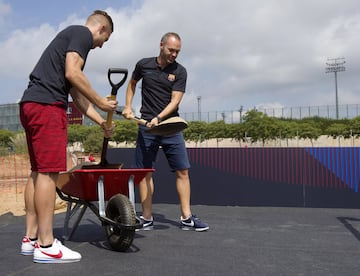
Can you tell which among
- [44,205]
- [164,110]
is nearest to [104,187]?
[44,205]

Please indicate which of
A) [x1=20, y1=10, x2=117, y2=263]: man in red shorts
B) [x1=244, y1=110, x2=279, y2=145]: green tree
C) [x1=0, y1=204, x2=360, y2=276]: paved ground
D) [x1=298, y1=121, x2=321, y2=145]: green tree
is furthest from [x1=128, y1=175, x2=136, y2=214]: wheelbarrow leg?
[x1=298, y1=121, x2=321, y2=145]: green tree

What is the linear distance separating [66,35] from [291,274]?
174cm

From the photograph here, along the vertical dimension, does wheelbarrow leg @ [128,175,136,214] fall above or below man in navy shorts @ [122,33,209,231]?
below

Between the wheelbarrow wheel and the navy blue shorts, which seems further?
the navy blue shorts

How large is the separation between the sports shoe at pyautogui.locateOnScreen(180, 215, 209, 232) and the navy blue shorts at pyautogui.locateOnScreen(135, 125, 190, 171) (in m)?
0.41

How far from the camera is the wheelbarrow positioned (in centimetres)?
234

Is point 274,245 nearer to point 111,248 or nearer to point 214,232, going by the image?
point 214,232

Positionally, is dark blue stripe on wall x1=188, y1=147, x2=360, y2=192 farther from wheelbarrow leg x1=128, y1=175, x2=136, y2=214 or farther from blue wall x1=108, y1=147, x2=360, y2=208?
wheelbarrow leg x1=128, y1=175, x2=136, y2=214

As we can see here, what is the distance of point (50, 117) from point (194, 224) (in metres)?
1.46

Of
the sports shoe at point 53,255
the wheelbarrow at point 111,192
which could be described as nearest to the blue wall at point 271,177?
the wheelbarrow at point 111,192

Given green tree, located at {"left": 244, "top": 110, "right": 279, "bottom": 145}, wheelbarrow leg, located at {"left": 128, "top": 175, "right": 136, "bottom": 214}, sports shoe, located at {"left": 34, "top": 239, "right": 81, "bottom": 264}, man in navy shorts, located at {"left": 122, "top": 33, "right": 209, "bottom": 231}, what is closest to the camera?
sports shoe, located at {"left": 34, "top": 239, "right": 81, "bottom": 264}

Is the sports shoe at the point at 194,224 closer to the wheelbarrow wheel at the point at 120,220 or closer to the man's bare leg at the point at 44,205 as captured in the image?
the wheelbarrow wheel at the point at 120,220

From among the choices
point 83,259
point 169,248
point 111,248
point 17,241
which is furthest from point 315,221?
point 17,241

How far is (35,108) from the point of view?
2.19 meters
